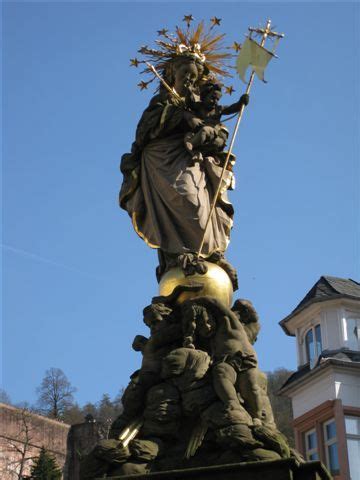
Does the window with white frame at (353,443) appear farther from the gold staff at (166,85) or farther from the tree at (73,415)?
the gold staff at (166,85)

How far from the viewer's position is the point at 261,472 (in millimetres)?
6516

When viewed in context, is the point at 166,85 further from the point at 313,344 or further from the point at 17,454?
the point at 313,344

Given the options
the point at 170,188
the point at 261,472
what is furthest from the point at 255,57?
the point at 261,472

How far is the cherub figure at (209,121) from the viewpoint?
9633mm

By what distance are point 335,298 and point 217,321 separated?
19495 mm

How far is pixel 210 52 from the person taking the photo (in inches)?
418

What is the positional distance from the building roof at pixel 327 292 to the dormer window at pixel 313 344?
2.42 feet

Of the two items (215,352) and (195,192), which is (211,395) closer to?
(215,352)

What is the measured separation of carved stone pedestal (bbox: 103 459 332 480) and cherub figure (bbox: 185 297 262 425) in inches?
32.8

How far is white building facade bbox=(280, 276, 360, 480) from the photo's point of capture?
24.0m

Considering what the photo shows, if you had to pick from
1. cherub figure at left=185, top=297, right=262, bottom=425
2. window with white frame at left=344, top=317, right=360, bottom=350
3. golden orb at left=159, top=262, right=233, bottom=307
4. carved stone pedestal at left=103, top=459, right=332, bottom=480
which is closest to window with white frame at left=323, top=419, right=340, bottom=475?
window with white frame at left=344, top=317, right=360, bottom=350

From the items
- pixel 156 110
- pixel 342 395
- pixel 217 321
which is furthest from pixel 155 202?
pixel 342 395

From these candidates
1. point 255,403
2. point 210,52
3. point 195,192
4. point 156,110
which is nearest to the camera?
point 255,403

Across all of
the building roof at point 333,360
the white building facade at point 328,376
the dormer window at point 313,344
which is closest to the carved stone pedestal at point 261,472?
the white building facade at point 328,376
